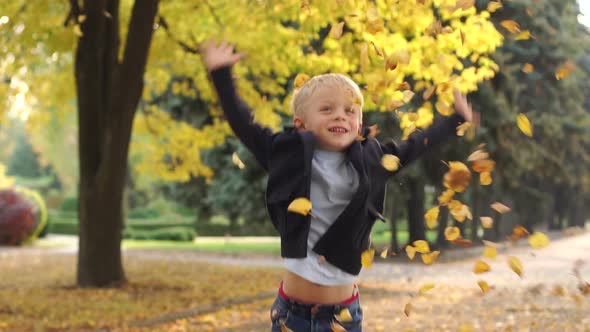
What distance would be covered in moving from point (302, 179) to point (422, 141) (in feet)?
2.10

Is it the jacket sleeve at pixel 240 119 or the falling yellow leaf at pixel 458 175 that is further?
the falling yellow leaf at pixel 458 175

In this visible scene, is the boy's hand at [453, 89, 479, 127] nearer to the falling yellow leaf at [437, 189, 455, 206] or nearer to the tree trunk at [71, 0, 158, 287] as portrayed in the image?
the falling yellow leaf at [437, 189, 455, 206]

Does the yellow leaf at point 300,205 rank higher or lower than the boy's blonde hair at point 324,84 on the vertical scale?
lower

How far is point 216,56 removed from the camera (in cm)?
339

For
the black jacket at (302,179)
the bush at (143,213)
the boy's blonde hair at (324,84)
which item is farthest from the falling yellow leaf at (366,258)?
the bush at (143,213)

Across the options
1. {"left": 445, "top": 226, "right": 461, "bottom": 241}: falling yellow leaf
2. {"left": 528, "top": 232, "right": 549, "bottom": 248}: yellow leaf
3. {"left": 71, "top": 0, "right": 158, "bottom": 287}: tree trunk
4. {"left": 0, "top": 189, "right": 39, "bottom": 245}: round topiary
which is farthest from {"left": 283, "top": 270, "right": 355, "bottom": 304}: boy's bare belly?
{"left": 0, "top": 189, "right": 39, "bottom": 245}: round topiary

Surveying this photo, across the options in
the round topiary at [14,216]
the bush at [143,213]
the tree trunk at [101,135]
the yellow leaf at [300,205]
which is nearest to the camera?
the yellow leaf at [300,205]

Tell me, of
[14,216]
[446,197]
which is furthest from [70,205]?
[446,197]

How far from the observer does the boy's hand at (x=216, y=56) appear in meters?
3.36

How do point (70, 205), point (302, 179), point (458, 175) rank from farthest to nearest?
1. point (70, 205)
2. point (458, 175)
3. point (302, 179)

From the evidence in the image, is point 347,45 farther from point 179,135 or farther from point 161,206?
point 161,206

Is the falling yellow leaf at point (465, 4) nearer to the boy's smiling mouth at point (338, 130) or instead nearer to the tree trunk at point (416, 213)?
the boy's smiling mouth at point (338, 130)

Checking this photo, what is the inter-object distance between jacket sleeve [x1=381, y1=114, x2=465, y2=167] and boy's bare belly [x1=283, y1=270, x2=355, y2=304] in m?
0.62

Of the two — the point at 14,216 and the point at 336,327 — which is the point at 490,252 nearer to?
the point at 336,327
